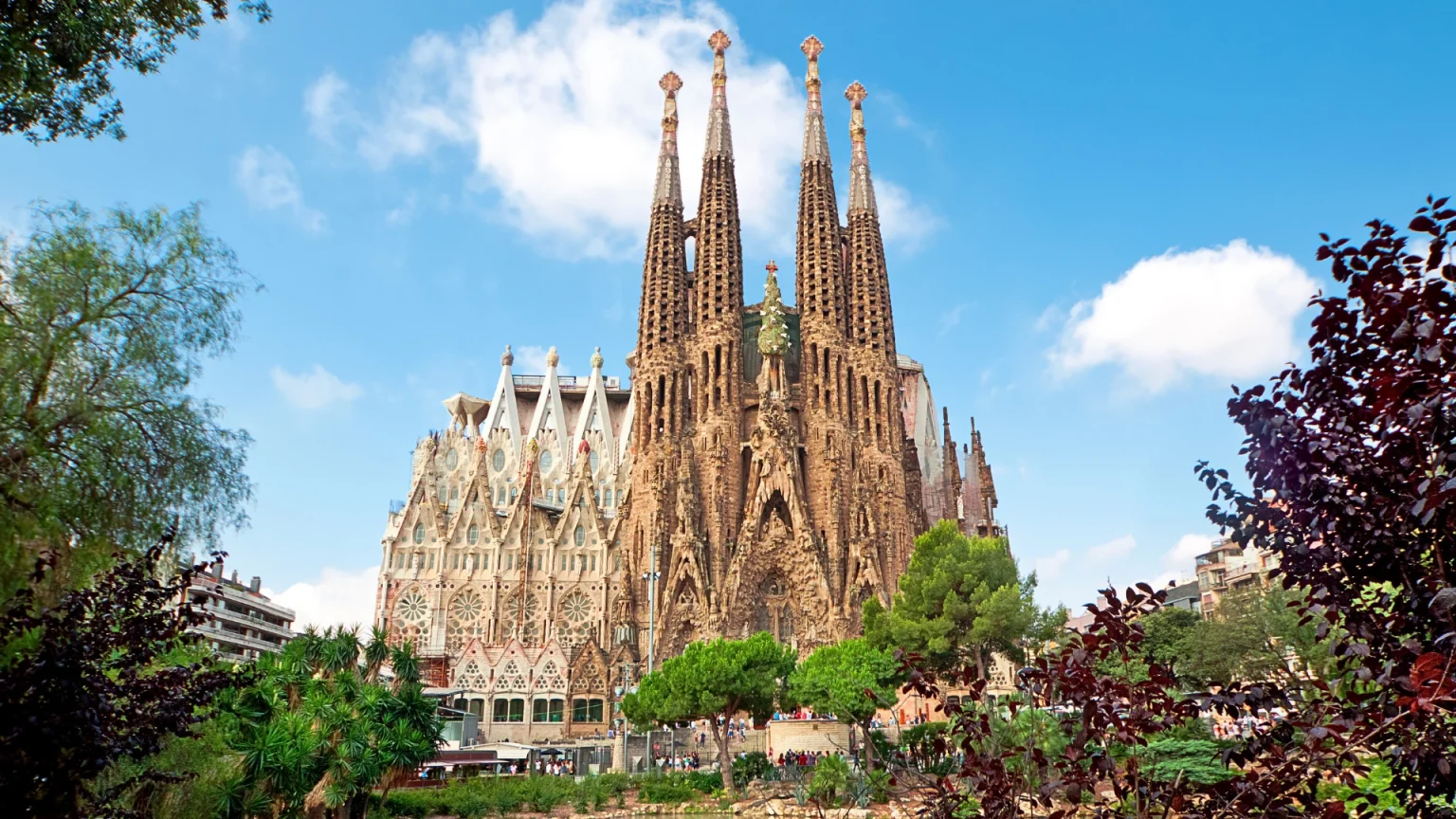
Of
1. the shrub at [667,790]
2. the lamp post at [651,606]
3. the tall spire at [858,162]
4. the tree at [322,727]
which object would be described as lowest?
the shrub at [667,790]

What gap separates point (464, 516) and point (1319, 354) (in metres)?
52.0

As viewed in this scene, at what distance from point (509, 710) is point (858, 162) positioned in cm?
3599

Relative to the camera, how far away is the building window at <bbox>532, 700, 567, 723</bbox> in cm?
4521

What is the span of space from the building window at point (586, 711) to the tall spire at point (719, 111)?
3028cm

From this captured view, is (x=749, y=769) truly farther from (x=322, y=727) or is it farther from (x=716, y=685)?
(x=322, y=727)

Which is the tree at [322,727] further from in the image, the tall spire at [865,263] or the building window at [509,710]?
the tall spire at [865,263]

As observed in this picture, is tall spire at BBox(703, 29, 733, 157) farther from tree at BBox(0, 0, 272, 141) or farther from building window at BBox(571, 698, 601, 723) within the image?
tree at BBox(0, 0, 272, 141)

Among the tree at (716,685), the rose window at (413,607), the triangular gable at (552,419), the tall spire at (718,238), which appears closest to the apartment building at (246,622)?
the rose window at (413,607)

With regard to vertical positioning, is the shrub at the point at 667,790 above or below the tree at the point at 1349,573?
below

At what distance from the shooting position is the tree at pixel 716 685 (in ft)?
99.2

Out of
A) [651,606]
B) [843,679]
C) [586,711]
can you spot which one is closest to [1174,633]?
[843,679]

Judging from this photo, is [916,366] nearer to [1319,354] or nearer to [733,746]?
[733,746]

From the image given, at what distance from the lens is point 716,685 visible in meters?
30.3

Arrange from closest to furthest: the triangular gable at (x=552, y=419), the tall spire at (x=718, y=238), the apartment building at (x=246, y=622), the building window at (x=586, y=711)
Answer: the building window at (x=586, y=711) < the tall spire at (x=718, y=238) < the apartment building at (x=246, y=622) < the triangular gable at (x=552, y=419)
